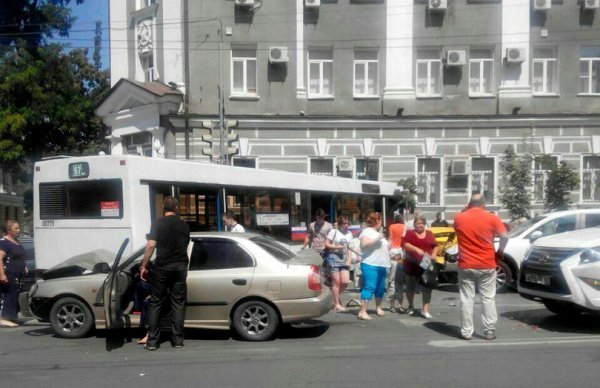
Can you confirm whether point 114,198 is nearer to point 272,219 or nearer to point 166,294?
point 166,294

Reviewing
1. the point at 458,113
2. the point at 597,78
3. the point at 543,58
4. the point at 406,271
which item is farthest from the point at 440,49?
the point at 406,271

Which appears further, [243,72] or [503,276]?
[243,72]

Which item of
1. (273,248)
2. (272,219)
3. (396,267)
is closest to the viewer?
(273,248)

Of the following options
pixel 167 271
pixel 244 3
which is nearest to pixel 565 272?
pixel 167 271

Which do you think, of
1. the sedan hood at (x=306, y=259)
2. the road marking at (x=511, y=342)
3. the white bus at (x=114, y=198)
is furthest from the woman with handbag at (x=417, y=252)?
the white bus at (x=114, y=198)

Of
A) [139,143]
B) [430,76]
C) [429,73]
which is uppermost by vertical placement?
[429,73]

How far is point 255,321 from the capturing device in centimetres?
852

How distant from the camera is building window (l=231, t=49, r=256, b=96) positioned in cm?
2236

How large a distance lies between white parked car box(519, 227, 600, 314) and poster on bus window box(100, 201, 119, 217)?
6.92 metres

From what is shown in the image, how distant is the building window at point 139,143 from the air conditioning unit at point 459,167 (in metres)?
10.8

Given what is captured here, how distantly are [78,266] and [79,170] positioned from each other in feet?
9.10

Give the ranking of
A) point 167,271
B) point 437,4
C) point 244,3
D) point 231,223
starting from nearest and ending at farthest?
1. point 167,271
2. point 231,223
3. point 244,3
4. point 437,4

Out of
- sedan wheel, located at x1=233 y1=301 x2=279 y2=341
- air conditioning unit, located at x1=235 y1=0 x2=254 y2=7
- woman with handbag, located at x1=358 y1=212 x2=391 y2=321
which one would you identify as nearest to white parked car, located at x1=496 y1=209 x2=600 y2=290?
woman with handbag, located at x1=358 y1=212 x2=391 y2=321

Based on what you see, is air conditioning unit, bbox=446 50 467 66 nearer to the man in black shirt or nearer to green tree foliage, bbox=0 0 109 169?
green tree foliage, bbox=0 0 109 169
